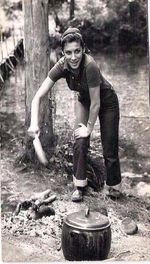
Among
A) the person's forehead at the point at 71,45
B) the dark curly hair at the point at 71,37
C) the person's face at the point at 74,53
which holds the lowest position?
the person's face at the point at 74,53

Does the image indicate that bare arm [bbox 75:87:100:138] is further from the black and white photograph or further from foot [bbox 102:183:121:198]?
Result: foot [bbox 102:183:121:198]

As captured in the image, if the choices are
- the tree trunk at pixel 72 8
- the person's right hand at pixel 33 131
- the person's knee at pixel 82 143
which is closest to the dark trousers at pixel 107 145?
the person's knee at pixel 82 143

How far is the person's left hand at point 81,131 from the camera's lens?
3.56 m

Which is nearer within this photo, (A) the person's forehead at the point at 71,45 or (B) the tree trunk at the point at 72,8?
(A) the person's forehead at the point at 71,45

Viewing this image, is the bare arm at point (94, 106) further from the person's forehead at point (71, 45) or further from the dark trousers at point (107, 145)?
the person's forehead at point (71, 45)

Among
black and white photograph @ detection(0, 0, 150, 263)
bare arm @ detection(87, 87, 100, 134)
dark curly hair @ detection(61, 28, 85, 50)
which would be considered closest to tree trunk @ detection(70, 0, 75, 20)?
black and white photograph @ detection(0, 0, 150, 263)

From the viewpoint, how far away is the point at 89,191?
3.69 m

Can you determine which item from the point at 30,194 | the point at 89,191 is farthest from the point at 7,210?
the point at 89,191

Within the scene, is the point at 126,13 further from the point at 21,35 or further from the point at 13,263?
the point at 13,263

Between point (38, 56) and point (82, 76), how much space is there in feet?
1.76

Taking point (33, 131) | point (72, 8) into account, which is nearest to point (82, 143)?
point (33, 131)

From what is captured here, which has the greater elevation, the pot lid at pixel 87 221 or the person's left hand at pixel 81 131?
the person's left hand at pixel 81 131

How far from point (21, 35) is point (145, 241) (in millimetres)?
1901

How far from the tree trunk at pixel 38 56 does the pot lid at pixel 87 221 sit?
651mm
